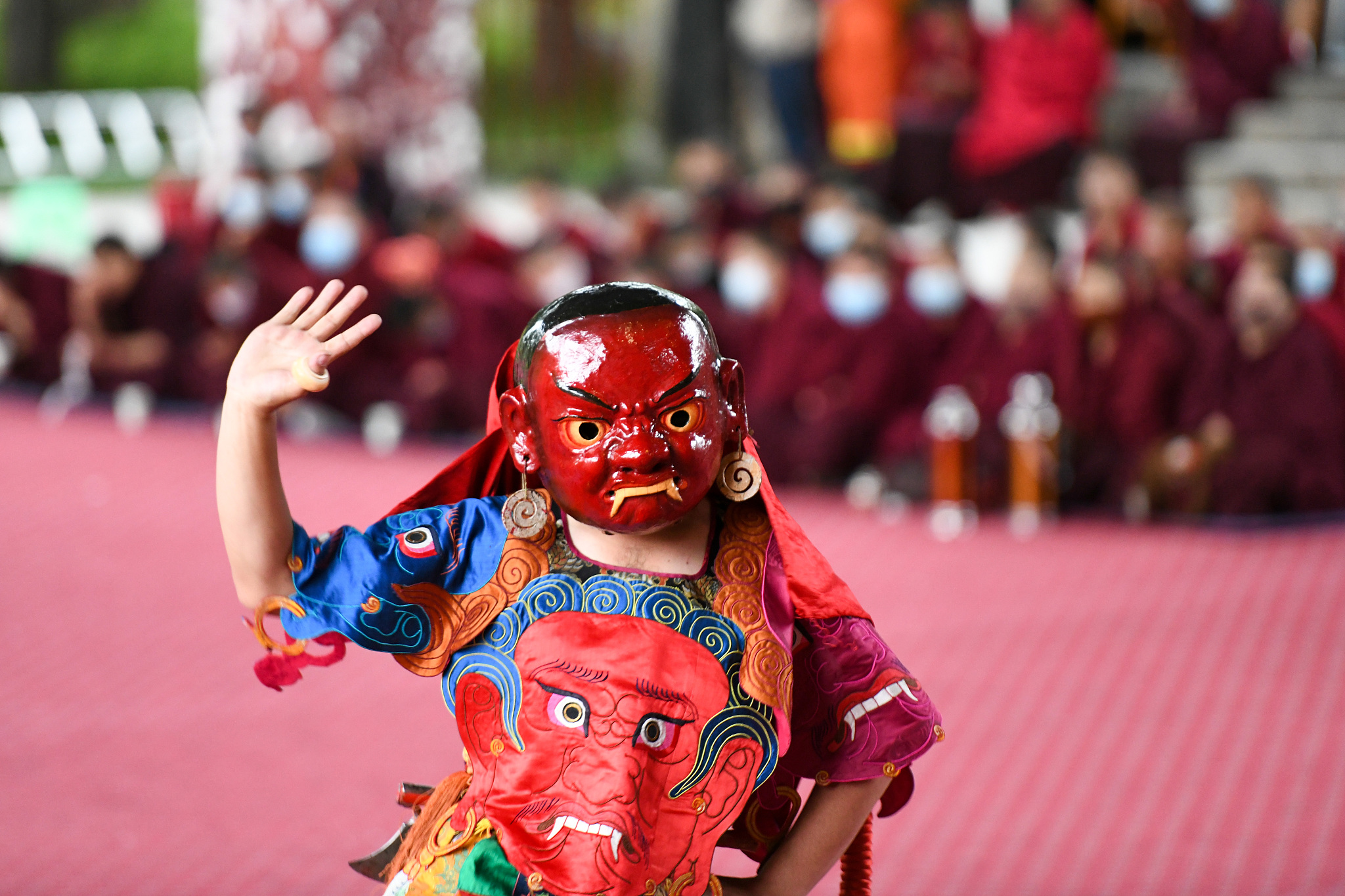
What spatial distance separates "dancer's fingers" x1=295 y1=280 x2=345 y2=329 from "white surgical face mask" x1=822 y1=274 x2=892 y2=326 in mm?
4994

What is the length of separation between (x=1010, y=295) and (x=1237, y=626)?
6.98 feet

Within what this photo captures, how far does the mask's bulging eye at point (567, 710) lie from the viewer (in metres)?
1.51

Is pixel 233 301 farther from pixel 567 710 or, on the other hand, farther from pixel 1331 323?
pixel 567 710

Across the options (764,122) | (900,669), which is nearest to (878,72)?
(764,122)

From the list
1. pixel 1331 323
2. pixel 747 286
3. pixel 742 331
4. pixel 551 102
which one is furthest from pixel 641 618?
pixel 551 102

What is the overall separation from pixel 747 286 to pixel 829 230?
0.91m

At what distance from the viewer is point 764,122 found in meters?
11.0

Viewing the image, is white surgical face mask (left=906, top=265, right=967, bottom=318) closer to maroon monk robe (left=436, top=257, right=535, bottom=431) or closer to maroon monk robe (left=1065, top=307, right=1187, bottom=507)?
maroon monk robe (left=1065, top=307, right=1187, bottom=507)

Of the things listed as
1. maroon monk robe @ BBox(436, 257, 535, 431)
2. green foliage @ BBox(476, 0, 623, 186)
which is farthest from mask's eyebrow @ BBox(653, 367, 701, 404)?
green foliage @ BBox(476, 0, 623, 186)

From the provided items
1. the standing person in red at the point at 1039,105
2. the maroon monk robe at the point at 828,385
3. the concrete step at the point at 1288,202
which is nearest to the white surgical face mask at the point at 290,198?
the maroon monk robe at the point at 828,385

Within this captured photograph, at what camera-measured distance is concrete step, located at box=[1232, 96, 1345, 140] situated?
8516mm

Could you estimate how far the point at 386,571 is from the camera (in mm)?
1565

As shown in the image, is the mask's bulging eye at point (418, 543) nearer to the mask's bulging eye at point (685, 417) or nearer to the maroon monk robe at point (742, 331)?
the mask's bulging eye at point (685, 417)

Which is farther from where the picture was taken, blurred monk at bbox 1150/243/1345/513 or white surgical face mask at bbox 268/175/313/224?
white surgical face mask at bbox 268/175/313/224
